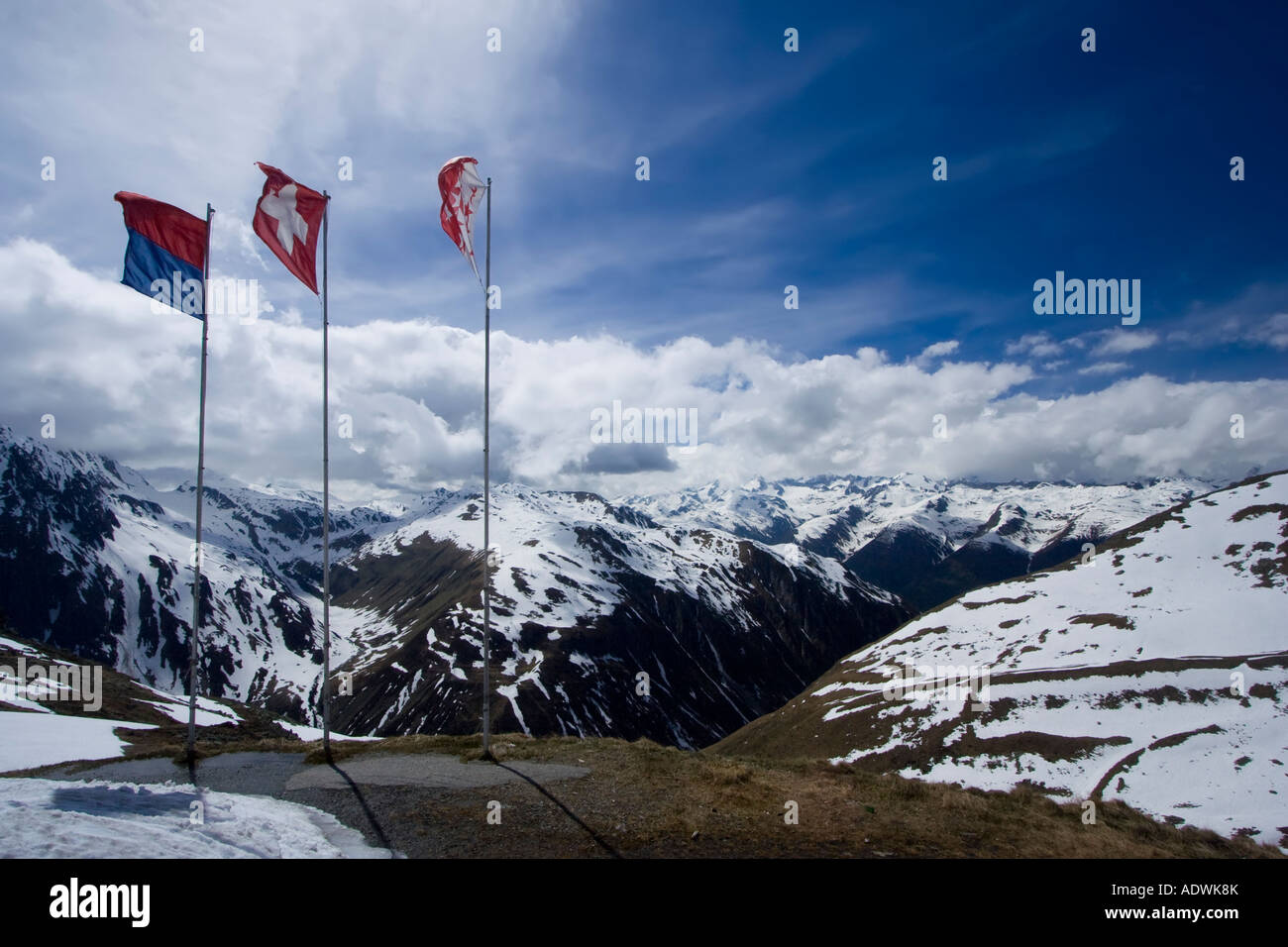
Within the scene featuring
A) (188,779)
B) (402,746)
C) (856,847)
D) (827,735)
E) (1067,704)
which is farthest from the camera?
(827,735)

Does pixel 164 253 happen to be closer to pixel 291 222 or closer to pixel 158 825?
pixel 291 222

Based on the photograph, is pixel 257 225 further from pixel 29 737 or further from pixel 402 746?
pixel 29 737

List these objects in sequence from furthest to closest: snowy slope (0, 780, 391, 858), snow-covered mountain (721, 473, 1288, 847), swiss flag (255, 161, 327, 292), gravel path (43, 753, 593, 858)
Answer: snow-covered mountain (721, 473, 1288, 847) → swiss flag (255, 161, 327, 292) → gravel path (43, 753, 593, 858) → snowy slope (0, 780, 391, 858)

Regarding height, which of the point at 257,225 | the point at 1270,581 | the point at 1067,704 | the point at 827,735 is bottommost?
the point at 827,735

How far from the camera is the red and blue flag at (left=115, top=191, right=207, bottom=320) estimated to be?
794 inches

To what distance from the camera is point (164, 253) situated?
68.0 feet

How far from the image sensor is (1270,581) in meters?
120

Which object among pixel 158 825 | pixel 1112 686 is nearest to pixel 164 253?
pixel 158 825

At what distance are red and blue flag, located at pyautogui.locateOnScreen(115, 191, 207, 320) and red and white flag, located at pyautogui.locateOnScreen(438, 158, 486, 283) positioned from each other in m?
8.63

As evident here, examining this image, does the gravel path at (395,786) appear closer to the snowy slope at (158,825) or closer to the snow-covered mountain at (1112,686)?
the snowy slope at (158,825)

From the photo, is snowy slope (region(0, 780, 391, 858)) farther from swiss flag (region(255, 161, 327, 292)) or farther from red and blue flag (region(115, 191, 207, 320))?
swiss flag (region(255, 161, 327, 292))

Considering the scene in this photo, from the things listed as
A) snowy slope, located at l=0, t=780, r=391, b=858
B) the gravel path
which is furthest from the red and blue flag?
the gravel path
